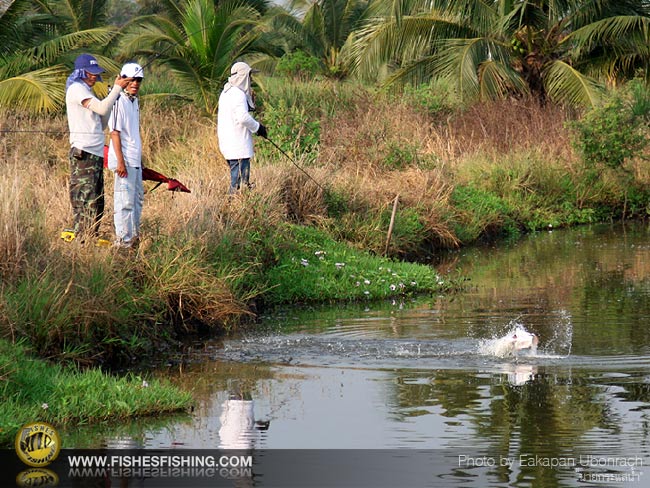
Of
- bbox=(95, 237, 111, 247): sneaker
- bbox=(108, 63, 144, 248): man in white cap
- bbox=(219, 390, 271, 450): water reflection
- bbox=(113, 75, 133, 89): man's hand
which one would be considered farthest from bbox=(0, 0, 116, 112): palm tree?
bbox=(219, 390, 271, 450): water reflection

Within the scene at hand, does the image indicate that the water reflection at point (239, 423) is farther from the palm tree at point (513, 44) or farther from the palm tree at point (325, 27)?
the palm tree at point (325, 27)

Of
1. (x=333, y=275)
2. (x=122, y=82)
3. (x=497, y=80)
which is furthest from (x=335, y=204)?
(x=497, y=80)

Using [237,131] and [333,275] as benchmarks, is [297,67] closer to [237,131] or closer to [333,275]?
[237,131]

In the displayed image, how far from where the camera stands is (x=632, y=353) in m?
9.30

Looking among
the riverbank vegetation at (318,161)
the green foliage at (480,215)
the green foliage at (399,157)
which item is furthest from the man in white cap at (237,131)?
the green foliage at (399,157)

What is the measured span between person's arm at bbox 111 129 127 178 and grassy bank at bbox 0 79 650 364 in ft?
2.02

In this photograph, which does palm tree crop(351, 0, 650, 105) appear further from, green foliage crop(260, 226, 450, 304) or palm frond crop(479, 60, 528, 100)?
green foliage crop(260, 226, 450, 304)

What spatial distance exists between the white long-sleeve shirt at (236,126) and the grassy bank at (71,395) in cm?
564

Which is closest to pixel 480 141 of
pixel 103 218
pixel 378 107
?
pixel 378 107

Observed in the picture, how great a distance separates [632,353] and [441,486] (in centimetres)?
388

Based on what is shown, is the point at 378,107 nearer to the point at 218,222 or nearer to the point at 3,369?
the point at 218,222

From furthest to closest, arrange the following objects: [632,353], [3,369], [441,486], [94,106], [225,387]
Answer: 1. [94,106]
2. [632,353]
3. [225,387]
4. [3,369]
5. [441,486]

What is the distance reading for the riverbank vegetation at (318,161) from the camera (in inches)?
375

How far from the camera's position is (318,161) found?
53.6 ft
